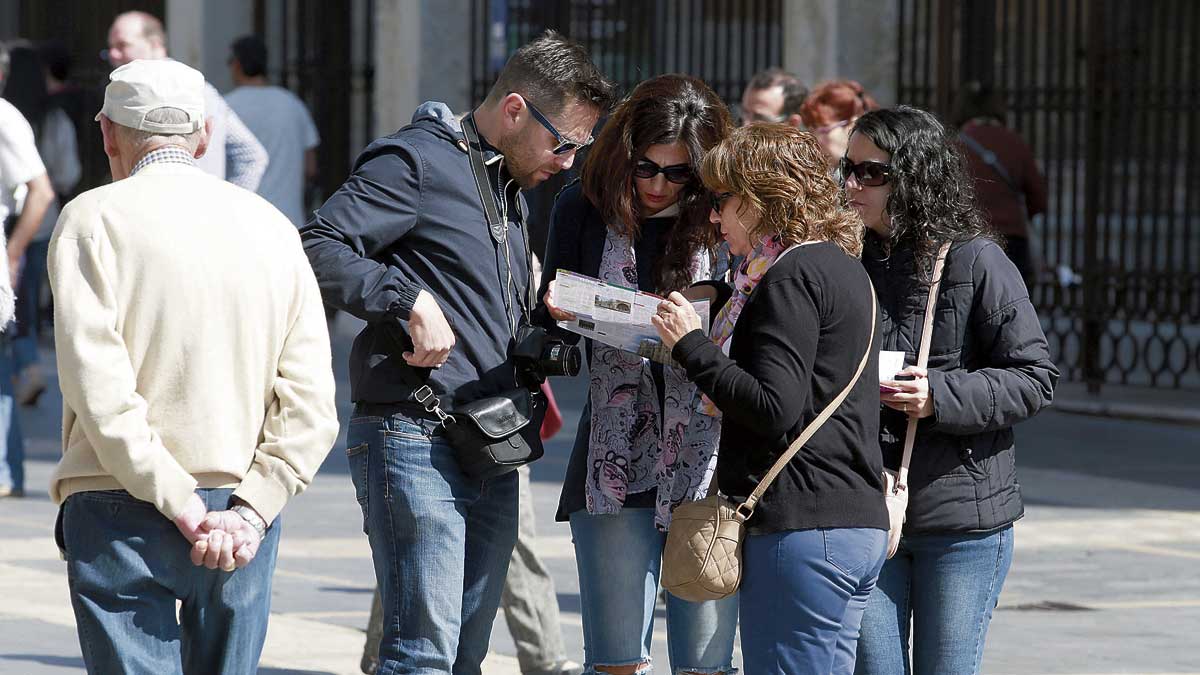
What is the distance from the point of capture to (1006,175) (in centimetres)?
1048

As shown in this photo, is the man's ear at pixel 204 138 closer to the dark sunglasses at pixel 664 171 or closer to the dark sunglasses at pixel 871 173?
the dark sunglasses at pixel 664 171

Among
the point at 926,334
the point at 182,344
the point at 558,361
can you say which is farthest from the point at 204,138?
the point at 926,334

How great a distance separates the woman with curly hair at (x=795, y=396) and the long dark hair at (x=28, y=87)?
28.6 ft

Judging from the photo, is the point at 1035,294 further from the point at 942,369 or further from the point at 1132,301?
the point at 942,369

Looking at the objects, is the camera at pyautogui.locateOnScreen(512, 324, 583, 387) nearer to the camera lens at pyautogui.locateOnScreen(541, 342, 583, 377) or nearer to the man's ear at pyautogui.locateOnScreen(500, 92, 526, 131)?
the camera lens at pyautogui.locateOnScreen(541, 342, 583, 377)

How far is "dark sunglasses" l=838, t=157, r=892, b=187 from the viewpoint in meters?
4.20

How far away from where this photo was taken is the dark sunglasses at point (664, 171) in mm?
4391

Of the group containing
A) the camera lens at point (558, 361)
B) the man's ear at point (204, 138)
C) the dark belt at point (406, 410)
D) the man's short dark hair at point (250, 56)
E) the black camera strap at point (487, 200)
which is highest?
the man's ear at point (204, 138)

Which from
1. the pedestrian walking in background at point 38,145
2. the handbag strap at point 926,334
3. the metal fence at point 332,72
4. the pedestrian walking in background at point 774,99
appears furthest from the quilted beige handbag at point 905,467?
the metal fence at point 332,72

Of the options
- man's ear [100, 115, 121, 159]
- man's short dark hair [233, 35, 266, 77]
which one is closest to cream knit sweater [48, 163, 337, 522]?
man's ear [100, 115, 121, 159]

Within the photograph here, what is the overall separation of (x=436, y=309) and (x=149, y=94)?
2.44 ft

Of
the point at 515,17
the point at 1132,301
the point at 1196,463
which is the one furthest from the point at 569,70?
the point at 515,17

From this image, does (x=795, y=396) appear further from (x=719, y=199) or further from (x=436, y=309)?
(x=436, y=309)

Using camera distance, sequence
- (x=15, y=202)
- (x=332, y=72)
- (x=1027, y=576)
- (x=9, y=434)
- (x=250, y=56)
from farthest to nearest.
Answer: (x=332, y=72) → (x=250, y=56) → (x=9, y=434) → (x=15, y=202) → (x=1027, y=576)
